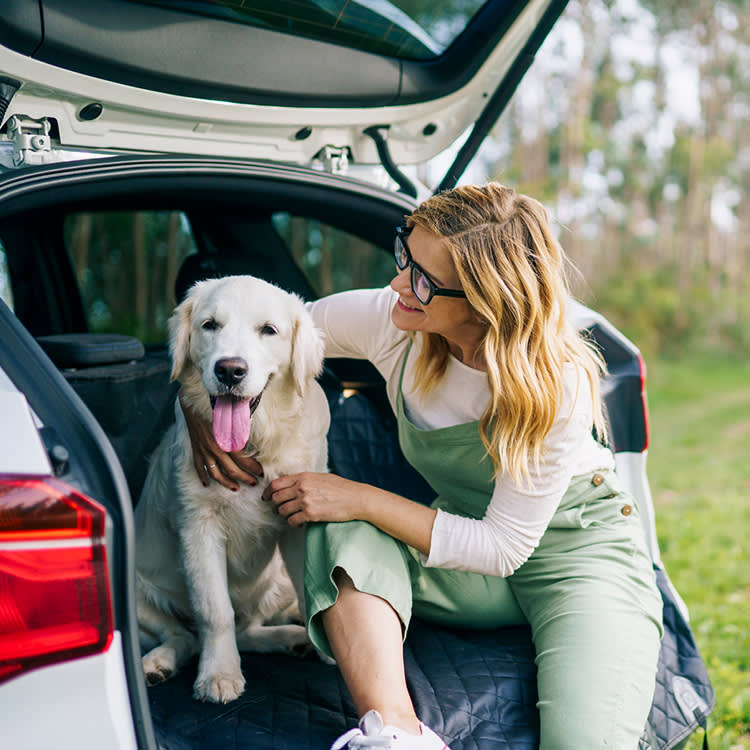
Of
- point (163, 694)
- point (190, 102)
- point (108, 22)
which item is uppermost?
point (108, 22)

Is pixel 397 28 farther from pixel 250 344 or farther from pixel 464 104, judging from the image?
pixel 250 344

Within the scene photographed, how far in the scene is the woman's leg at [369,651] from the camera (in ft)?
4.90

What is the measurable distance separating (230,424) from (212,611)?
44 cm

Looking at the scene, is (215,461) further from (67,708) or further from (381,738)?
(67,708)

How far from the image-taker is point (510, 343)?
176cm

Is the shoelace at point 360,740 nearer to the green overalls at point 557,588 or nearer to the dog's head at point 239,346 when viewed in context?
the green overalls at point 557,588

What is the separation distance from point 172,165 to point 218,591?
1026mm

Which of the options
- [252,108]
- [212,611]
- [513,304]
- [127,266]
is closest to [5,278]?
[252,108]

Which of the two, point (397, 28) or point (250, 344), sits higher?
point (397, 28)

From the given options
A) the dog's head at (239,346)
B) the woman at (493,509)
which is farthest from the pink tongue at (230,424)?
the woman at (493,509)

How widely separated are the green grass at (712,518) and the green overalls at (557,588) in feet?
2.82

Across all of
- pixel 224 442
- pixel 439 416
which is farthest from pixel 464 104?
pixel 224 442

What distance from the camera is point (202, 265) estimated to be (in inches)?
105

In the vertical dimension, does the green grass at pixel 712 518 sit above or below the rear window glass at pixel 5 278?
below
